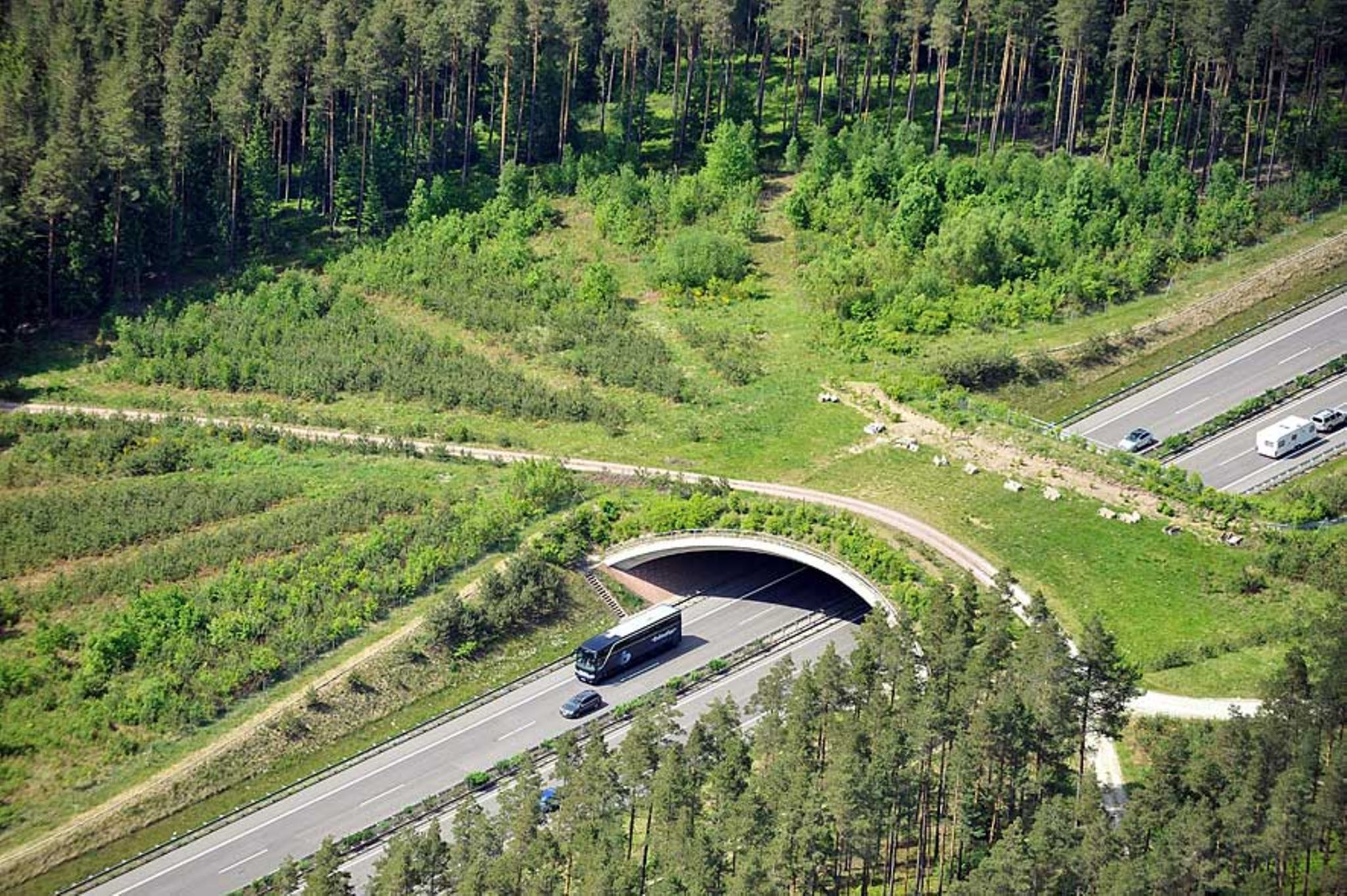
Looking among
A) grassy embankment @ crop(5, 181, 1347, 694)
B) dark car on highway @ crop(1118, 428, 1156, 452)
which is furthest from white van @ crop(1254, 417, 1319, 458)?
grassy embankment @ crop(5, 181, 1347, 694)

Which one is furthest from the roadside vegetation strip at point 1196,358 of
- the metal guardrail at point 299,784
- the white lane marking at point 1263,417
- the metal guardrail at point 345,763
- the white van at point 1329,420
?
the metal guardrail at point 299,784

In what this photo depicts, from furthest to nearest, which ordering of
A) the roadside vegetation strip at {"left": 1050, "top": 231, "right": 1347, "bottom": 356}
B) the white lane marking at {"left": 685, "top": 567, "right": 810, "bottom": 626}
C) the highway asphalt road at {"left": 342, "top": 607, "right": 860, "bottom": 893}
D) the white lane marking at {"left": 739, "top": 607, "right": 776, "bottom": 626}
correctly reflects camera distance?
1. the roadside vegetation strip at {"left": 1050, "top": 231, "right": 1347, "bottom": 356}
2. the white lane marking at {"left": 685, "top": 567, "right": 810, "bottom": 626}
3. the white lane marking at {"left": 739, "top": 607, "right": 776, "bottom": 626}
4. the highway asphalt road at {"left": 342, "top": 607, "right": 860, "bottom": 893}

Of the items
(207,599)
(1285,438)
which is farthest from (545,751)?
(1285,438)

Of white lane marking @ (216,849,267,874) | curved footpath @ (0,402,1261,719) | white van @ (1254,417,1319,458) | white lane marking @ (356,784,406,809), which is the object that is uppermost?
white van @ (1254,417,1319,458)

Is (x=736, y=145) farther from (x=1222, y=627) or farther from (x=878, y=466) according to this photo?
(x=1222, y=627)

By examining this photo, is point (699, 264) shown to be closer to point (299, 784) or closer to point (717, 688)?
point (717, 688)

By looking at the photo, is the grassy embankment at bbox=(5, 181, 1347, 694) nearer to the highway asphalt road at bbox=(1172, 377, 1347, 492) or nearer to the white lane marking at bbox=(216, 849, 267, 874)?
the highway asphalt road at bbox=(1172, 377, 1347, 492)

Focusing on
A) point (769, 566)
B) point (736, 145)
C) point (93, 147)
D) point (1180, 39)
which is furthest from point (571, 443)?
point (1180, 39)
